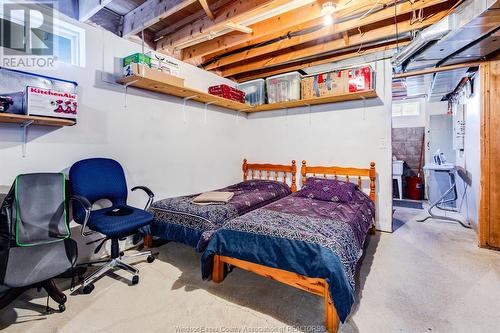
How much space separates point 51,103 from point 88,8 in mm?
1083

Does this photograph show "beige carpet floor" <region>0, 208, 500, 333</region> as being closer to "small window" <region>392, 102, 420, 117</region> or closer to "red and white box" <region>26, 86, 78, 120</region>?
→ "red and white box" <region>26, 86, 78, 120</region>

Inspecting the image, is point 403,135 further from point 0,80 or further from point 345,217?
point 0,80

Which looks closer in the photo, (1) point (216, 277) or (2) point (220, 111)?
(1) point (216, 277)

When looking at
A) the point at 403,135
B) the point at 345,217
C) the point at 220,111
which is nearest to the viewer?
the point at 345,217

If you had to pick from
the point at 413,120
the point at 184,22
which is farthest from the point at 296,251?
the point at 413,120

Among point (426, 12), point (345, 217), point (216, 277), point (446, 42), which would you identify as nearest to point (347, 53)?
point (426, 12)

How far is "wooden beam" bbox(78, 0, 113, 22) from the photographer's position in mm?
2338

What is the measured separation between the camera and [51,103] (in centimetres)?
209

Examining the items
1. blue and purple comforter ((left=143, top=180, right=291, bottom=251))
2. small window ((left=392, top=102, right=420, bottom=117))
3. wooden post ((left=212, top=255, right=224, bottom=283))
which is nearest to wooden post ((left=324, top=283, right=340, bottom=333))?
wooden post ((left=212, top=255, right=224, bottom=283))

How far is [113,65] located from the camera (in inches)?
109

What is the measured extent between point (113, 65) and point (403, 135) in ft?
21.1

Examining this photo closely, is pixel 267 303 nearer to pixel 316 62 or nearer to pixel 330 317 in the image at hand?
pixel 330 317

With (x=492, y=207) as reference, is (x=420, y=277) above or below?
below

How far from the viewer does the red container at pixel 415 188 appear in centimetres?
568
